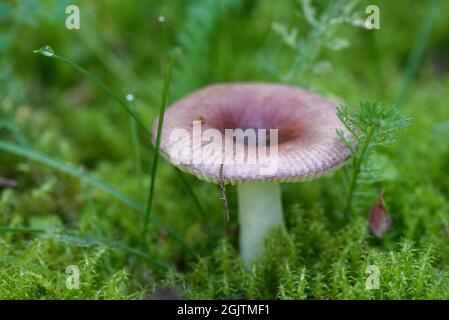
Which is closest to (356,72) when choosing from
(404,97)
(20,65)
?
(404,97)

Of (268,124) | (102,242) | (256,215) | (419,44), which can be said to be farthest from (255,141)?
(419,44)

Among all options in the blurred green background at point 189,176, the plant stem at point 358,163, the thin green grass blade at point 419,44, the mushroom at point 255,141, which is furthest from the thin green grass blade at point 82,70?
the thin green grass blade at point 419,44

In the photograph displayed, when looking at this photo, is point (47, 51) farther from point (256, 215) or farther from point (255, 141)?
point (256, 215)

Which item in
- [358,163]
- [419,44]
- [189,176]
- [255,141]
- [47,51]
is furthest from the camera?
[419,44]

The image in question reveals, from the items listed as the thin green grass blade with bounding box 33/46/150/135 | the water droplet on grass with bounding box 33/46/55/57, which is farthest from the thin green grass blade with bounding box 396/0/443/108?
the water droplet on grass with bounding box 33/46/55/57

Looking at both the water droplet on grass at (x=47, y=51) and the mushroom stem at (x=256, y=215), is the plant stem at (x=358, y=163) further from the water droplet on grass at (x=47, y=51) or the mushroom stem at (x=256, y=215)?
the water droplet on grass at (x=47, y=51)

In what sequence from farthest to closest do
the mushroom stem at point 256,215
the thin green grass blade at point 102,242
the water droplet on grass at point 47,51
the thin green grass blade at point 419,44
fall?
the thin green grass blade at point 419,44 < the mushroom stem at point 256,215 < the thin green grass blade at point 102,242 < the water droplet on grass at point 47,51

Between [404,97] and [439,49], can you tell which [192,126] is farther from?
[439,49]
